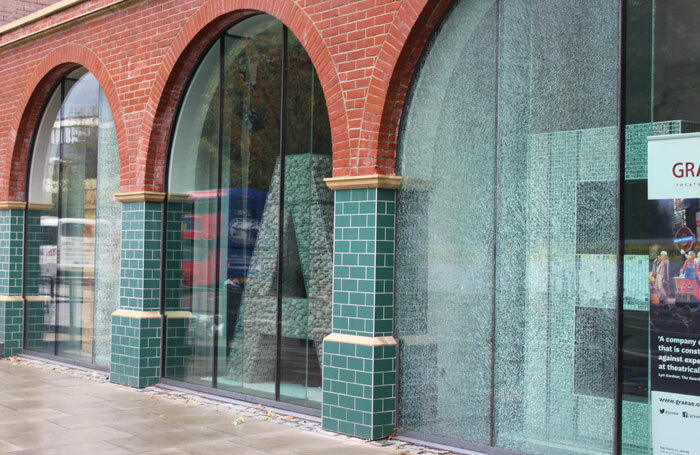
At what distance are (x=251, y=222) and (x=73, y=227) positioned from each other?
190 inches

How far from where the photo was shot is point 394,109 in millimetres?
8258

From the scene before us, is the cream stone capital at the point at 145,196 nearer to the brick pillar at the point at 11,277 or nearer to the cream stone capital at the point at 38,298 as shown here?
the cream stone capital at the point at 38,298

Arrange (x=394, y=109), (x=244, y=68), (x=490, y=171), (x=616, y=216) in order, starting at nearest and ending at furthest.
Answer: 1. (x=616, y=216)
2. (x=490, y=171)
3. (x=394, y=109)
4. (x=244, y=68)

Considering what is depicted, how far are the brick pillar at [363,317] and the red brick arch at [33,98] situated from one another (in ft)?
18.2

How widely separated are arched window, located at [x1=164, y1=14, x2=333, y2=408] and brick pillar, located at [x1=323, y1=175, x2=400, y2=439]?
0.70m

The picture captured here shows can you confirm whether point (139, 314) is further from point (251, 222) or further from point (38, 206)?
point (38, 206)

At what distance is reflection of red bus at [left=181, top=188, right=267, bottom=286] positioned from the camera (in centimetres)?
1023

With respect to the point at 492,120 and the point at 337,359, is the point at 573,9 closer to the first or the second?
the point at 492,120

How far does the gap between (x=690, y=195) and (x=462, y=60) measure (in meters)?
2.93

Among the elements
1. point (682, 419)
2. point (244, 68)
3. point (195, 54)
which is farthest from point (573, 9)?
point (195, 54)

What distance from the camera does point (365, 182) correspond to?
824 centimetres

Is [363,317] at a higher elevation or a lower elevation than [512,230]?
lower

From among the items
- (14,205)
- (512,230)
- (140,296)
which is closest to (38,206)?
(14,205)

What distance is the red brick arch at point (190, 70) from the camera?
867 cm
